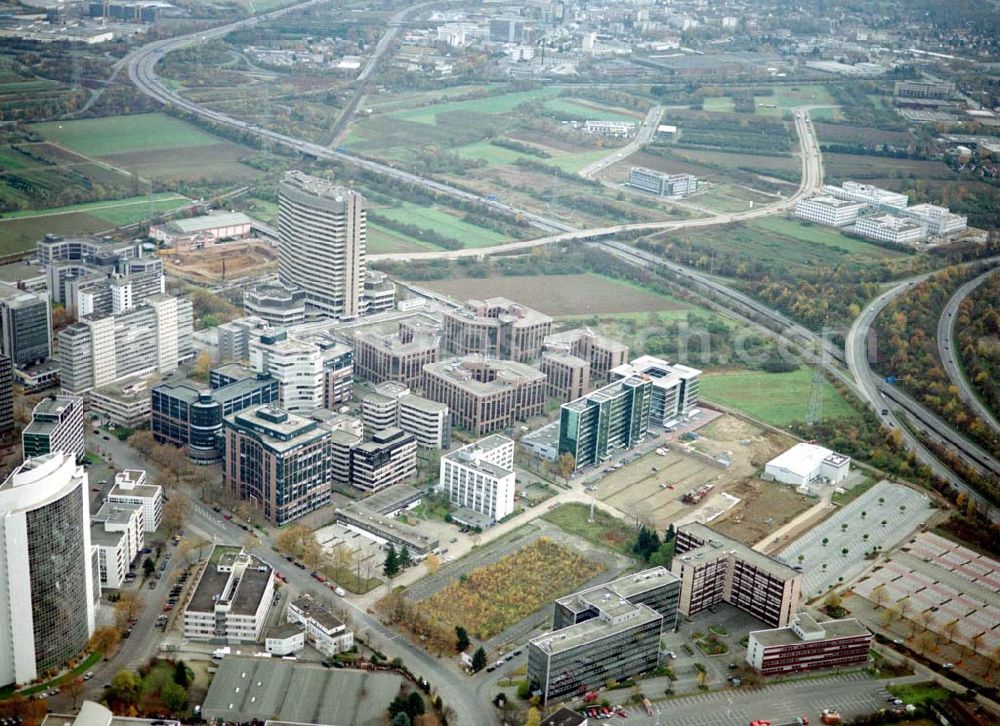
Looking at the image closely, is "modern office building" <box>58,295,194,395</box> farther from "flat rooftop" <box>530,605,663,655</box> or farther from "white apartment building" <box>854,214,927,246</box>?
"white apartment building" <box>854,214,927,246</box>

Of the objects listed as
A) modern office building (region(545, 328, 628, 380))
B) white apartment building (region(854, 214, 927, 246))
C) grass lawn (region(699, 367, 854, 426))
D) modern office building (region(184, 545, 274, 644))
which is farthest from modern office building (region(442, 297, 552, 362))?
white apartment building (region(854, 214, 927, 246))

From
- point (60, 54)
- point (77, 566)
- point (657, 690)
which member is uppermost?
point (60, 54)

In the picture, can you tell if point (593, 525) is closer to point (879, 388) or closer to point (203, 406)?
point (203, 406)

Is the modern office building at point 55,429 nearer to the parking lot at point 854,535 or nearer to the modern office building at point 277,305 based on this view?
the modern office building at point 277,305

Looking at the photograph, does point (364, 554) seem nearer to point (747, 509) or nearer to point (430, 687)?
point (430, 687)

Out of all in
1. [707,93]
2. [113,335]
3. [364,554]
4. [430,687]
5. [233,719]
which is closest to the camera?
[233,719]

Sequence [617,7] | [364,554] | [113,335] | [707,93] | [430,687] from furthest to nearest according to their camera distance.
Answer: [617,7], [707,93], [113,335], [364,554], [430,687]

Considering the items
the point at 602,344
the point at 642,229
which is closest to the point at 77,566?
the point at 602,344

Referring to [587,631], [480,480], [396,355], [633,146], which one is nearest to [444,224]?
[633,146]
